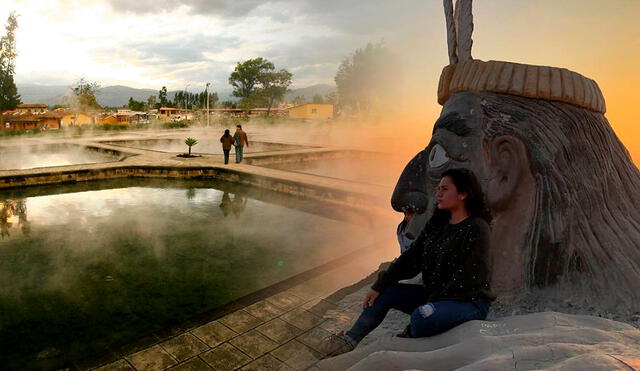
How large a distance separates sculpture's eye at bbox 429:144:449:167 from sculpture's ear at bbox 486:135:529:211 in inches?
10.4

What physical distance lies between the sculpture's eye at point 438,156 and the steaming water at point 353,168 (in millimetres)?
9353

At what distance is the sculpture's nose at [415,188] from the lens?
252 centimetres

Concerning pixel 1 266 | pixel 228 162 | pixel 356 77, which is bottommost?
pixel 1 266

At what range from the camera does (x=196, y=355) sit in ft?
10.2

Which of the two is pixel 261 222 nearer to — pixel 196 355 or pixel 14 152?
pixel 196 355

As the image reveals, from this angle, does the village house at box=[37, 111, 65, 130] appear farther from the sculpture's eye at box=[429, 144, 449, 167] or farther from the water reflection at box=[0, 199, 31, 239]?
the sculpture's eye at box=[429, 144, 449, 167]

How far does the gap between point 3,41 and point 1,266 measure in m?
44.7

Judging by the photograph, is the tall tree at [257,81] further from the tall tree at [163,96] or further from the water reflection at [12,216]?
the water reflection at [12,216]

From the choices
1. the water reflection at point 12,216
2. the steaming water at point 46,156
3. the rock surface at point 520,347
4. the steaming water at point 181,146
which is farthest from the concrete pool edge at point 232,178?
the steaming water at point 181,146

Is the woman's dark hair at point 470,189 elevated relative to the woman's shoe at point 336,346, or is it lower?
elevated

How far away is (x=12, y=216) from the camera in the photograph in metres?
7.83

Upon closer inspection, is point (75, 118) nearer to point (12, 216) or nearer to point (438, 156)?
point (12, 216)

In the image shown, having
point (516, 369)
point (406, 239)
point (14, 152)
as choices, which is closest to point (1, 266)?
point (406, 239)

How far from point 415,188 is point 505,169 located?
1.88 ft
